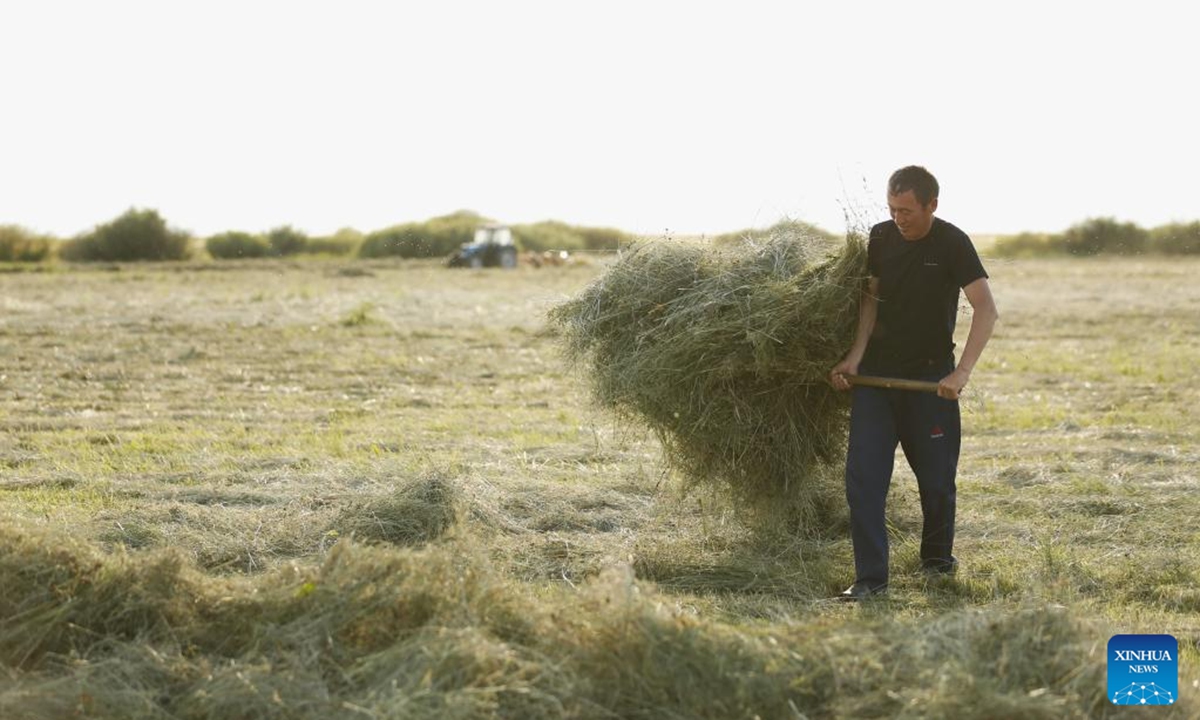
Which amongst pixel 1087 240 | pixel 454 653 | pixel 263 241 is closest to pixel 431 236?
pixel 263 241

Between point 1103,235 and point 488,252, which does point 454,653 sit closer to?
point 488,252

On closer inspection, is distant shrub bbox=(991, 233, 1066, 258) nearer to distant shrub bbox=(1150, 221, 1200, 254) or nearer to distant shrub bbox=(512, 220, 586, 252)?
distant shrub bbox=(1150, 221, 1200, 254)

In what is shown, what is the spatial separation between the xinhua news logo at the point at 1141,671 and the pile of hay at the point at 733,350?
2.18m

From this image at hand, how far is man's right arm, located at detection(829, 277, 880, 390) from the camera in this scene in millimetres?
6023

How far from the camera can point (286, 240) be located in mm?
48469

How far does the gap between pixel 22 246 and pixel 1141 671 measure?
138 feet

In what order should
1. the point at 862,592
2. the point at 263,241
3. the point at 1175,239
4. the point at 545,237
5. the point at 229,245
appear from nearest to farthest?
1. the point at 862,592
2. the point at 1175,239
3. the point at 229,245
4. the point at 263,241
5. the point at 545,237

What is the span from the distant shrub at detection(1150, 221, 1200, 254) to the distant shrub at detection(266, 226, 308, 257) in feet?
98.5

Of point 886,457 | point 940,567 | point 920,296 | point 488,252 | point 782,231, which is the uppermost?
point 782,231

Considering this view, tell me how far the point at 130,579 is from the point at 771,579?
9.30 feet

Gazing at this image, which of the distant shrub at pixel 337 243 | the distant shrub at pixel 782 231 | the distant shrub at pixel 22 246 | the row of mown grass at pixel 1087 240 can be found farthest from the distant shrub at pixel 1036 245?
the distant shrub at pixel 782 231

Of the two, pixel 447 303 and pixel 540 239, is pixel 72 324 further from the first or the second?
pixel 540 239

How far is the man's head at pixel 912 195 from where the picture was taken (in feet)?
18.8

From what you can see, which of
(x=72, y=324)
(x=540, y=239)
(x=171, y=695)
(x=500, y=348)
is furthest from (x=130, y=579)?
(x=540, y=239)
